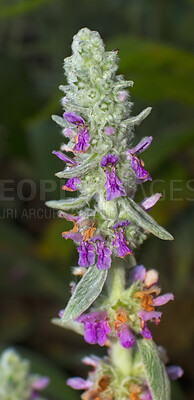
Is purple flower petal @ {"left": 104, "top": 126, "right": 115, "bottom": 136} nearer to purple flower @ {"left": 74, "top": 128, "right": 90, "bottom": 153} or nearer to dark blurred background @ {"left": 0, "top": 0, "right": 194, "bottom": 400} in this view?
purple flower @ {"left": 74, "top": 128, "right": 90, "bottom": 153}

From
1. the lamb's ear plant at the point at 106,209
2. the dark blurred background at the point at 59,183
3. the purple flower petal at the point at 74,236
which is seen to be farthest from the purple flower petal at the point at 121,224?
the dark blurred background at the point at 59,183

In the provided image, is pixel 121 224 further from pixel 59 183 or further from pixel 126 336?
pixel 59 183

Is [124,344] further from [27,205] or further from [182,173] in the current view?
[27,205]

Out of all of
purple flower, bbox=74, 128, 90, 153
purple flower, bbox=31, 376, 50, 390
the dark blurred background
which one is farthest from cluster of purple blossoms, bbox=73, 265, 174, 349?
the dark blurred background

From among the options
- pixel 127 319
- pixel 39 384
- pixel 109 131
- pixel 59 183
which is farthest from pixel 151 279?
pixel 59 183

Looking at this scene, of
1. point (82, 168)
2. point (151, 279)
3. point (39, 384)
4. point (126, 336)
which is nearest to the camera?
point (82, 168)

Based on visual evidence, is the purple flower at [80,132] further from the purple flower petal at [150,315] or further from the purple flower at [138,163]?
the purple flower petal at [150,315]
